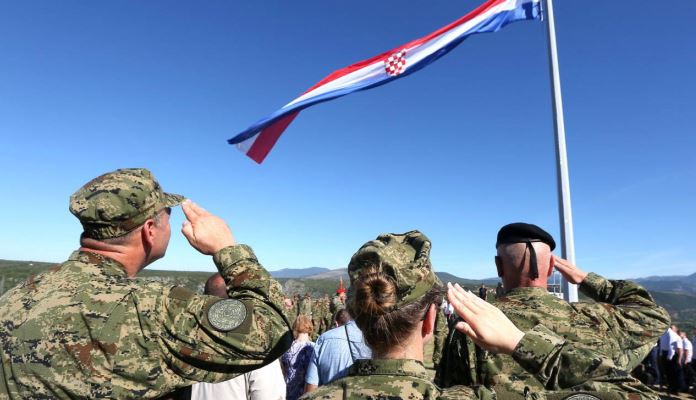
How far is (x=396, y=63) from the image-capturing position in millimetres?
9016

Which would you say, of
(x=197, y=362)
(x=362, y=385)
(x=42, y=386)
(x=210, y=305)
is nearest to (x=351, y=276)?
(x=362, y=385)

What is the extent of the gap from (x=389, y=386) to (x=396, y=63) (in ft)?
27.0

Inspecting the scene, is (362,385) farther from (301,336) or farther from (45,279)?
(301,336)

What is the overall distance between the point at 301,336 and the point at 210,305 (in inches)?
181

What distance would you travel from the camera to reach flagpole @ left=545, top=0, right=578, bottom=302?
6.57m

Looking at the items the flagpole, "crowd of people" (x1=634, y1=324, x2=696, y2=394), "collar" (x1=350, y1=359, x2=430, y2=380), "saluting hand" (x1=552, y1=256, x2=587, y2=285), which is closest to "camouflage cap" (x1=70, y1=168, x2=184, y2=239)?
"collar" (x1=350, y1=359, x2=430, y2=380)

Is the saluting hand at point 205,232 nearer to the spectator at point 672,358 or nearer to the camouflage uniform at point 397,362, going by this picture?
the camouflage uniform at point 397,362

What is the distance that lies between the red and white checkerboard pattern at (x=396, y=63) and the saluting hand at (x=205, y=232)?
24.4 feet

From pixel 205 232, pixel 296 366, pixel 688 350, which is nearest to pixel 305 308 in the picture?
pixel 296 366

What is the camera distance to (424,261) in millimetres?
1893

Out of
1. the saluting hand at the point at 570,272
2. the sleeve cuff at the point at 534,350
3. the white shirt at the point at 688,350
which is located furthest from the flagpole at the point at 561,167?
the white shirt at the point at 688,350

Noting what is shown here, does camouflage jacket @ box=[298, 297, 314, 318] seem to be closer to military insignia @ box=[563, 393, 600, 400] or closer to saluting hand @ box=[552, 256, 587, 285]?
saluting hand @ box=[552, 256, 587, 285]

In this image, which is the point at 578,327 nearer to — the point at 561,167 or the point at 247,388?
the point at 247,388

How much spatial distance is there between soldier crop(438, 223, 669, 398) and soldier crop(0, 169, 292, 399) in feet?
4.74
